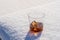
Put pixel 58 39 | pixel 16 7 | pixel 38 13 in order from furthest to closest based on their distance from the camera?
pixel 16 7 → pixel 38 13 → pixel 58 39

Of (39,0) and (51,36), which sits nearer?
(51,36)

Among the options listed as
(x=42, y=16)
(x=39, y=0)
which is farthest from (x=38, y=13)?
(x=39, y=0)

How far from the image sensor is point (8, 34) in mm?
739

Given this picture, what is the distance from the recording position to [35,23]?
758 millimetres

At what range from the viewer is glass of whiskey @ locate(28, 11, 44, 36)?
0.74 metres

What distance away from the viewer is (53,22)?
796mm

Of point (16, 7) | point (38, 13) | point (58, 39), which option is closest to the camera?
point (58, 39)

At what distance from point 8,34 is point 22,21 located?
12 cm

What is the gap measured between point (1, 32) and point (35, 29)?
18 cm

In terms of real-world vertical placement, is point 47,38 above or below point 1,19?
below

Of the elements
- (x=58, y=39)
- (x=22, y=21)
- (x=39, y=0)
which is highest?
(x=39, y=0)

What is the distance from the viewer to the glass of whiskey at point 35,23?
2.44 ft

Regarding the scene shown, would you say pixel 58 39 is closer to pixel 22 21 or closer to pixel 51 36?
pixel 51 36

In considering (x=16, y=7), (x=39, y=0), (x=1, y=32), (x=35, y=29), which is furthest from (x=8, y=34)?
(x=39, y=0)
